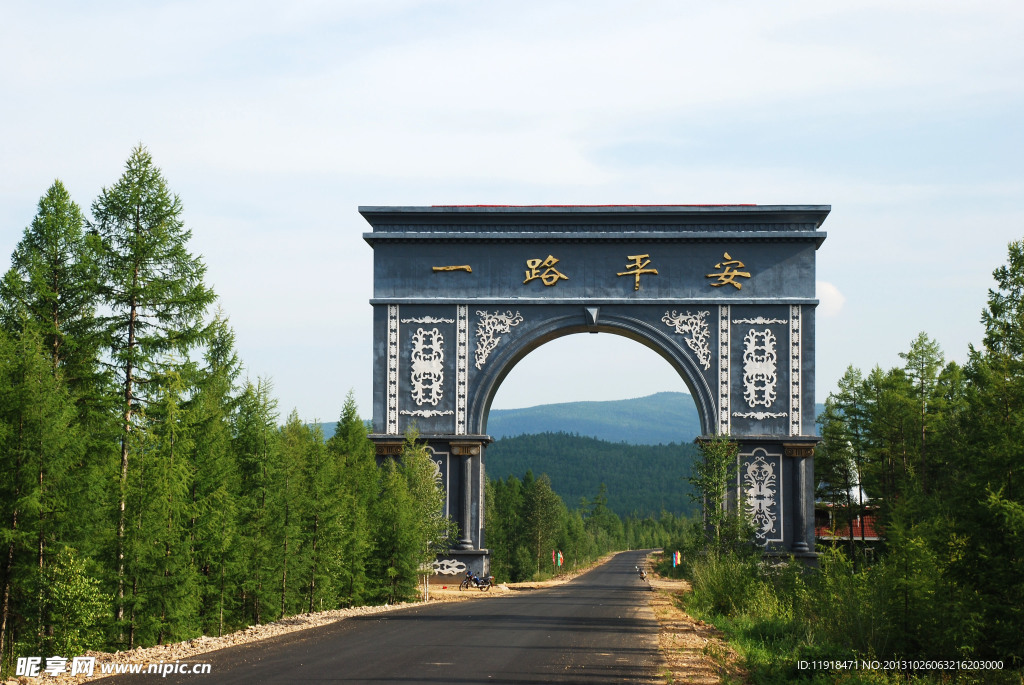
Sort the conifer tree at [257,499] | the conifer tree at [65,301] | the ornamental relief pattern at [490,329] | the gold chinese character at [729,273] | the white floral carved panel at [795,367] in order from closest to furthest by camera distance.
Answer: the conifer tree at [65,301] → the conifer tree at [257,499] → the white floral carved panel at [795,367] → the gold chinese character at [729,273] → the ornamental relief pattern at [490,329]

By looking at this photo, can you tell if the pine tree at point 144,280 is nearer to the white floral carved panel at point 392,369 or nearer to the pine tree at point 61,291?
the pine tree at point 61,291

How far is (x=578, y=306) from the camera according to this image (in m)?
41.7

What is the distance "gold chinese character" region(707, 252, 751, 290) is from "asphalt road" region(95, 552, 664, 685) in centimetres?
1802

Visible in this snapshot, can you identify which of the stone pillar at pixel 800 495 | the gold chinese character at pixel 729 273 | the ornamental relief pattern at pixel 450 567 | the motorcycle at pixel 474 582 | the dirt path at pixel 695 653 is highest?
the gold chinese character at pixel 729 273

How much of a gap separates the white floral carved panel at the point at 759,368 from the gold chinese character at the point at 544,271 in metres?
7.33

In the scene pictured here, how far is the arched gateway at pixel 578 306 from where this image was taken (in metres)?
40.7

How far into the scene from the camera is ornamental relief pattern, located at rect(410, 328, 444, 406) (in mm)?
41344

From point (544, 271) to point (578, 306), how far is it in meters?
1.86

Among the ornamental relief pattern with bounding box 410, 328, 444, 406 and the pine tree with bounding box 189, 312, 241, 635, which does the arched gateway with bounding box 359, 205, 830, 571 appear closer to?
the ornamental relief pattern with bounding box 410, 328, 444, 406

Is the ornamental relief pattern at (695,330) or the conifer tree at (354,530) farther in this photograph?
the ornamental relief pattern at (695,330)

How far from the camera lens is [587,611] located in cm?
2902

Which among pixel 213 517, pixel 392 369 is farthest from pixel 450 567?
pixel 213 517

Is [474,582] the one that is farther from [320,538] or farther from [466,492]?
[320,538]

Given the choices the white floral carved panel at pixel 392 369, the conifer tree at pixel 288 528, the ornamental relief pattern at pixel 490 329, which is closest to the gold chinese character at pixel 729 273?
the ornamental relief pattern at pixel 490 329
